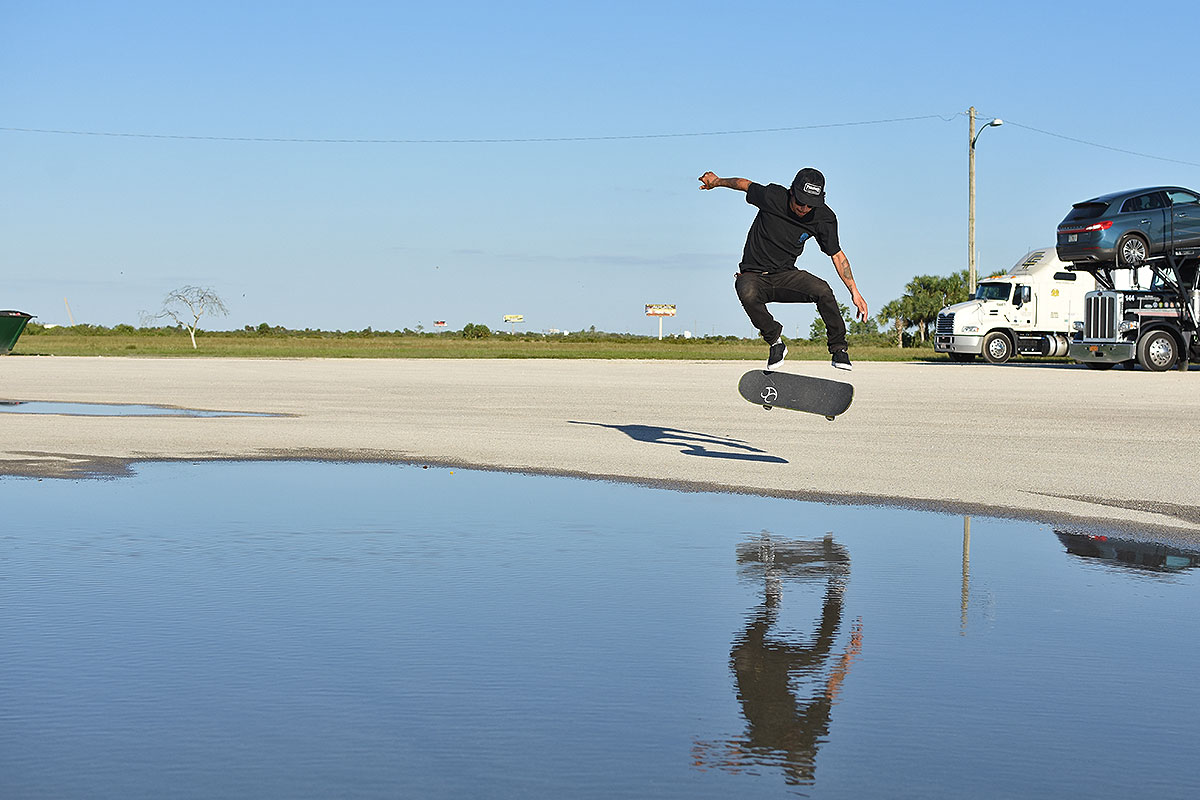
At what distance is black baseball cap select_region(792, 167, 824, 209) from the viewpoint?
11758 millimetres

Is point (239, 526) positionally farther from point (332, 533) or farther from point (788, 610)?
point (788, 610)

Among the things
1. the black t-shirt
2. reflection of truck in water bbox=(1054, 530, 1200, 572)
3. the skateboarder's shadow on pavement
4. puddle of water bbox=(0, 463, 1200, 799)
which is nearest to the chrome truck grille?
the skateboarder's shadow on pavement

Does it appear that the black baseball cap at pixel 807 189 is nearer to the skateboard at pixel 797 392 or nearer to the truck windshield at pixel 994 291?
the skateboard at pixel 797 392

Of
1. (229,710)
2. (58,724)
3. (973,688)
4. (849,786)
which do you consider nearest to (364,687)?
(229,710)

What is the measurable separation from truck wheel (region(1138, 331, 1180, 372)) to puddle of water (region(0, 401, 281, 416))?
2654 cm

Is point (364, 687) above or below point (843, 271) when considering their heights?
below

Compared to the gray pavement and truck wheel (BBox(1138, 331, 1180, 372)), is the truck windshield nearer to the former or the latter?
truck wheel (BBox(1138, 331, 1180, 372))

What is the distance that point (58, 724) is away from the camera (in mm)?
3863

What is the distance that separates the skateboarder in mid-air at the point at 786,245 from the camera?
11.9m

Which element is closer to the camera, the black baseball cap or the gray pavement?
the gray pavement

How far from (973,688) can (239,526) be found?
4.82 meters

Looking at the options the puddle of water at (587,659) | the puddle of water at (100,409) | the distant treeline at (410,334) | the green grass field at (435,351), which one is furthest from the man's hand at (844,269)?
Answer: the distant treeline at (410,334)

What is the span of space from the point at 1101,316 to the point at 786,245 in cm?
2714

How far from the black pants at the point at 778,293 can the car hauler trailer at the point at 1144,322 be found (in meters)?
25.9
